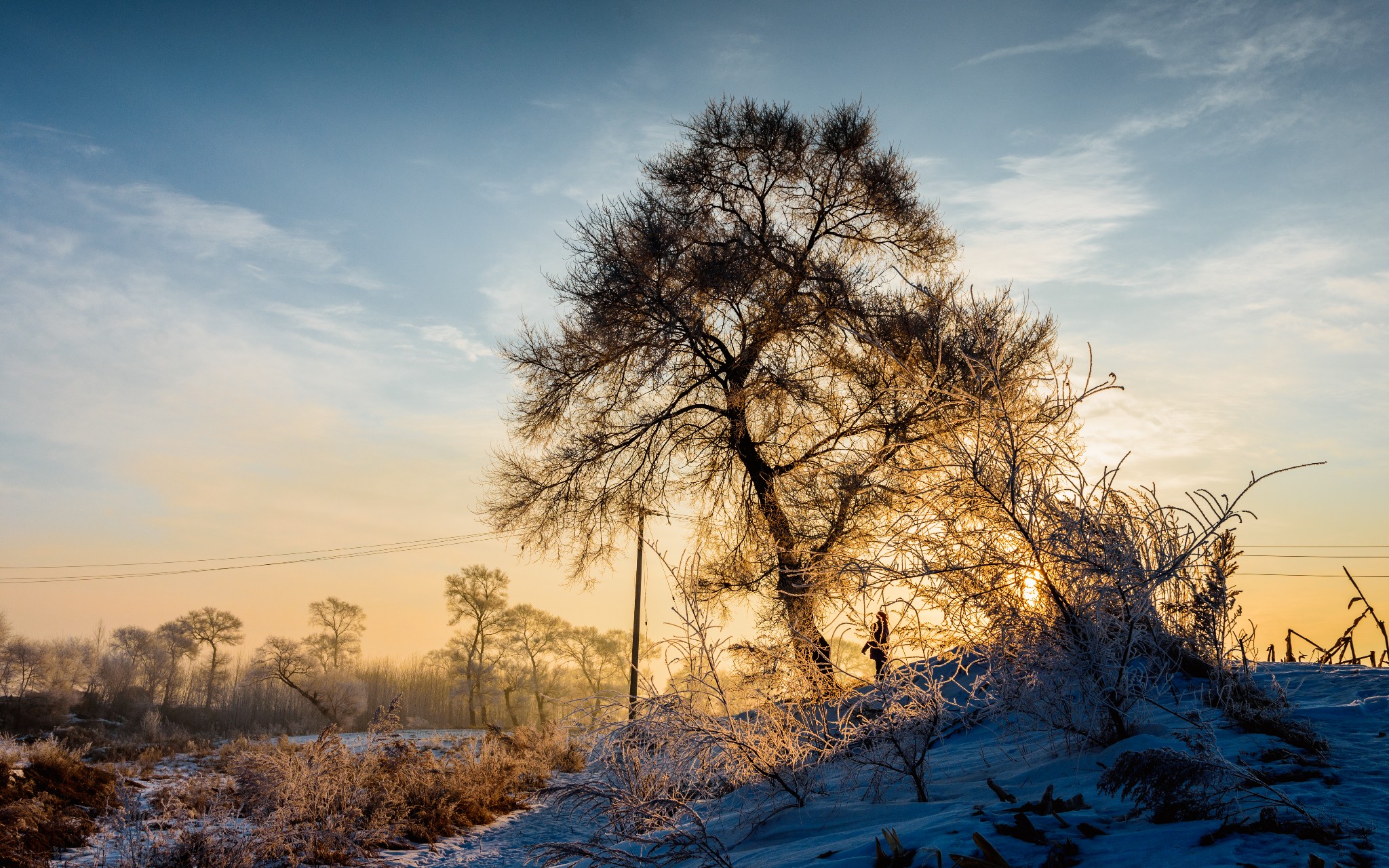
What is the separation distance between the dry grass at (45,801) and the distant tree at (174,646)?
40980 millimetres

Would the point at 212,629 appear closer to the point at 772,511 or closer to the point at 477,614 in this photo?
the point at 477,614

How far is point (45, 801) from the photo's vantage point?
760 cm

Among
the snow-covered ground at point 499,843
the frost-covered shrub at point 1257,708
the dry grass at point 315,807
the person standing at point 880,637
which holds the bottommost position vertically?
the snow-covered ground at point 499,843

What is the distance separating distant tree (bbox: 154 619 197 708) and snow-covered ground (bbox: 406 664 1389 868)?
46.4 meters

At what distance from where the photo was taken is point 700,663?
5.99 metres

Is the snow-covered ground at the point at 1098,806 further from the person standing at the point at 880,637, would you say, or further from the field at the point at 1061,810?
the person standing at the point at 880,637

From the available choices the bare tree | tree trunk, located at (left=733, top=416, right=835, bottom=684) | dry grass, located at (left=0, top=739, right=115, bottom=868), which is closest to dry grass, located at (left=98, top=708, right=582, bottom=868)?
dry grass, located at (left=0, top=739, right=115, bottom=868)

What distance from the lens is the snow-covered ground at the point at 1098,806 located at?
3.28m

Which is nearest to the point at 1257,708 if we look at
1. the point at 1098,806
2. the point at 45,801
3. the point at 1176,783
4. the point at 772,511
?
the point at 1098,806

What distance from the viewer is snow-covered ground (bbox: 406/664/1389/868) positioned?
328cm

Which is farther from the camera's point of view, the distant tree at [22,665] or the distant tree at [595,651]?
the distant tree at [595,651]

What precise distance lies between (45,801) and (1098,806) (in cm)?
945

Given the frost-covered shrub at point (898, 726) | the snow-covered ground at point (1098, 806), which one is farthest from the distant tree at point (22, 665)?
the frost-covered shrub at point (898, 726)

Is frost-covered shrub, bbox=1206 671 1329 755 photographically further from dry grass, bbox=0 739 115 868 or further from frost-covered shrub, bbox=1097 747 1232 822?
dry grass, bbox=0 739 115 868
